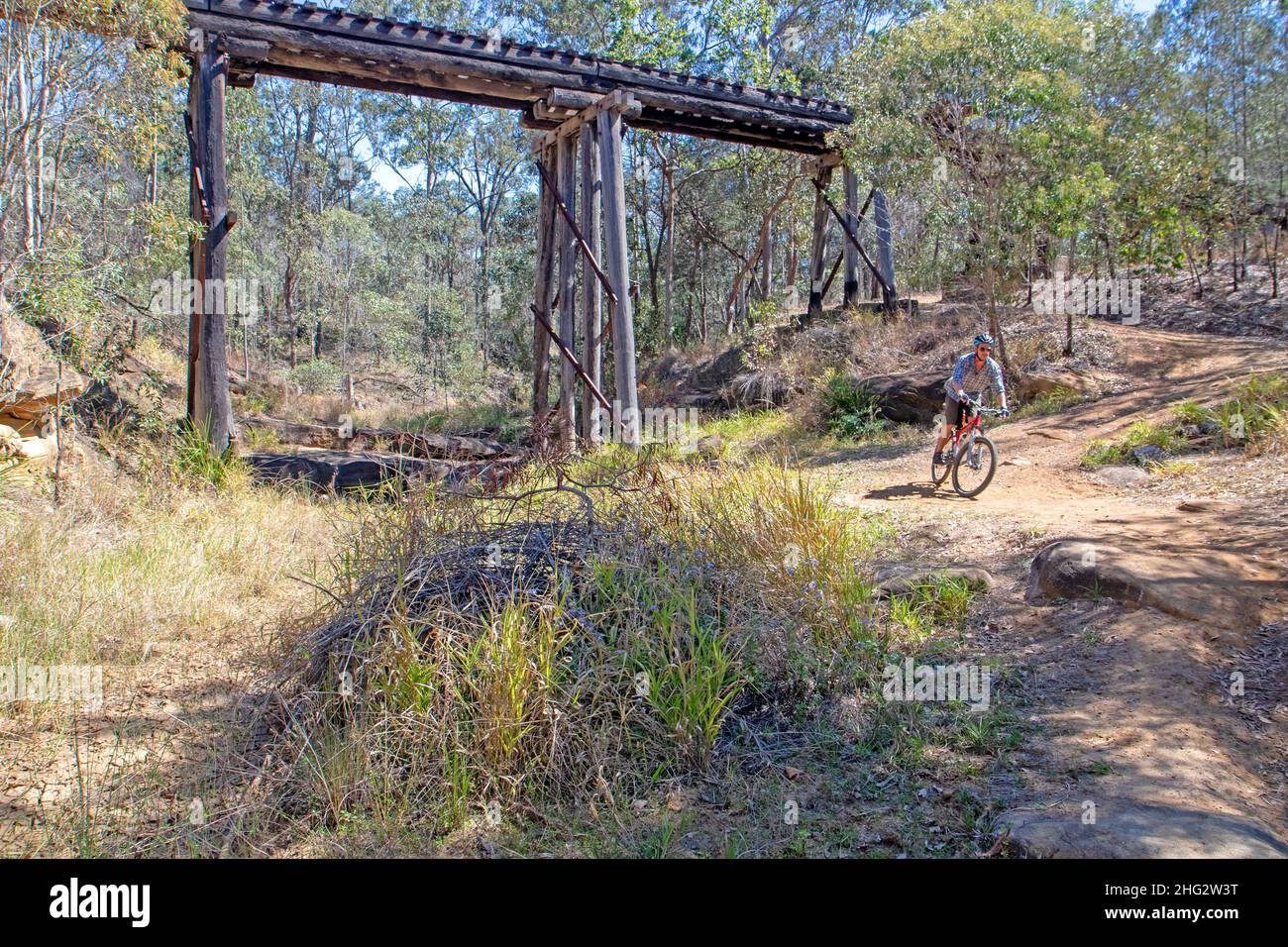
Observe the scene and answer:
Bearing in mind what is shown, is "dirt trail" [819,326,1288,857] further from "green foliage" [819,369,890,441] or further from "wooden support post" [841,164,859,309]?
"wooden support post" [841,164,859,309]

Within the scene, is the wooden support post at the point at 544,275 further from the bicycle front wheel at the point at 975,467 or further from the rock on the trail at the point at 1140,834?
the rock on the trail at the point at 1140,834

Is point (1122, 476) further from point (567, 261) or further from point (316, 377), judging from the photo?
point (316, 377)

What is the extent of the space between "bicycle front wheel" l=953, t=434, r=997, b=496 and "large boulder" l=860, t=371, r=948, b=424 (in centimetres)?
413

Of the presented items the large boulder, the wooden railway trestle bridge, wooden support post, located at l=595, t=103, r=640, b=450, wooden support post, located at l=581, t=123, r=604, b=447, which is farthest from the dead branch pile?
the large boulder

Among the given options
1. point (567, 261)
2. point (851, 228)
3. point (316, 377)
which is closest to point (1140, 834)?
point (567, 261)

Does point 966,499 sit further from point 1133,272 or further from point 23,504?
point 1133,272

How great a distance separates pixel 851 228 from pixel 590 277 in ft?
22.0

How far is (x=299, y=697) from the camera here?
154 inches

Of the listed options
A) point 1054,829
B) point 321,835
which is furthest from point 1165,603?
point 321,835

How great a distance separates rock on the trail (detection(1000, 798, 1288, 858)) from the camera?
9.62ft

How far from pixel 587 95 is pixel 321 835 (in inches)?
370

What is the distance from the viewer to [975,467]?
29.0 feet

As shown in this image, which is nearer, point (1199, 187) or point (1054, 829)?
point (1054, 829)

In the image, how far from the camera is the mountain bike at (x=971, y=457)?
8688mm
